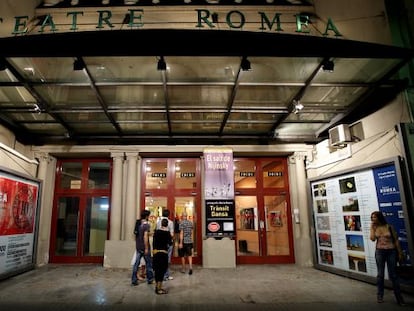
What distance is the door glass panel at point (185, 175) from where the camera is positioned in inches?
360

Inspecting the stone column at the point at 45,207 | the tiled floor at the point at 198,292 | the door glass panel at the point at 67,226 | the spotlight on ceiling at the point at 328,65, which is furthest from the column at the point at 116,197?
the spotlight on ceiling at the point at 328,65

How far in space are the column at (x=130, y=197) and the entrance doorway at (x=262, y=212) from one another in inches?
130

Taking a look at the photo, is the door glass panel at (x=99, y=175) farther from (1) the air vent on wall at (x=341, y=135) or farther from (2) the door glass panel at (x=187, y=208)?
(1) the air vent on wall at (x=341, y=135)

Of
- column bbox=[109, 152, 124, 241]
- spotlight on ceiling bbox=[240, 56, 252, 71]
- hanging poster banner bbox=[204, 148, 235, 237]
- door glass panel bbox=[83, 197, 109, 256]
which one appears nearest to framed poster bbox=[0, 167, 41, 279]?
door glass panel bbox=[83, 197, 109, 256]

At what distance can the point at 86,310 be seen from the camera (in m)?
4.34

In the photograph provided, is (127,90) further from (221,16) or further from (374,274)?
(374,274)

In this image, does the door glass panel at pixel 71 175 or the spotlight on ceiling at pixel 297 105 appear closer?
the spotlight on ceiling at pixel 297 105

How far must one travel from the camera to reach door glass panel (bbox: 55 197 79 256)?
8.85m

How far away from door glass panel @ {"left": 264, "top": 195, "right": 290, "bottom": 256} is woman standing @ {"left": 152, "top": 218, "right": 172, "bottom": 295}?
14.9 ft

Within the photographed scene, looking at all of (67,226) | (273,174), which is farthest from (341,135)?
(67,226)

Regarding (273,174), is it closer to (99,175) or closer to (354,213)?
(354,213)

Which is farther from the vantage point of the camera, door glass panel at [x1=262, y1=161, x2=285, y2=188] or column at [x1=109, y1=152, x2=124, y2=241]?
door glass panel at [x1=262, y1=161, x2=285, y2=188]

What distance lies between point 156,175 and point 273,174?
156 inches

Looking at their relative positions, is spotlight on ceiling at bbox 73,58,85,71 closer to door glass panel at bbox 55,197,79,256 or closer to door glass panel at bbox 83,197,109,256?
door glass panel at bbox 83,197,109,256
